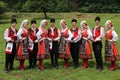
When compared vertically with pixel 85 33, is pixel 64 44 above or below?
below

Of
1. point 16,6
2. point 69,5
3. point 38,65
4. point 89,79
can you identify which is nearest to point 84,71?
point 89,79

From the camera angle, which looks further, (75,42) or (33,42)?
(75,42)

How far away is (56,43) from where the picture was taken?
11172mm

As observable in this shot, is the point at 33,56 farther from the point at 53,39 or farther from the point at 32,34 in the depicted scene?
the point at 53,39

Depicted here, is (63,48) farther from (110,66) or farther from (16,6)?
(16,6)

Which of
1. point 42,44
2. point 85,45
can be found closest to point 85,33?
point 85,45

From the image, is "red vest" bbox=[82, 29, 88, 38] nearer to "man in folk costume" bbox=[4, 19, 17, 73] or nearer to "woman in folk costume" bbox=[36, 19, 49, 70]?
"woman in folk costume" bbox=[36, 19, 49, 70]

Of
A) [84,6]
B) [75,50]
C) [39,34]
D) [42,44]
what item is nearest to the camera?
[39,34]

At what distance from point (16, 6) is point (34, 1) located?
14725mm

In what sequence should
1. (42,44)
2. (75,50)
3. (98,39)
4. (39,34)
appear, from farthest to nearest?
(75,50) < (42,44) < (39,34) < (98,39)

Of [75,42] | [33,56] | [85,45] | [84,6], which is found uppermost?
[84,6]

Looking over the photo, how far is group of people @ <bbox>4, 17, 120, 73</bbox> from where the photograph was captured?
1068 centimetres

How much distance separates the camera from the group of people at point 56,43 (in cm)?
1068

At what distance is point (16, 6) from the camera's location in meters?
48.7
